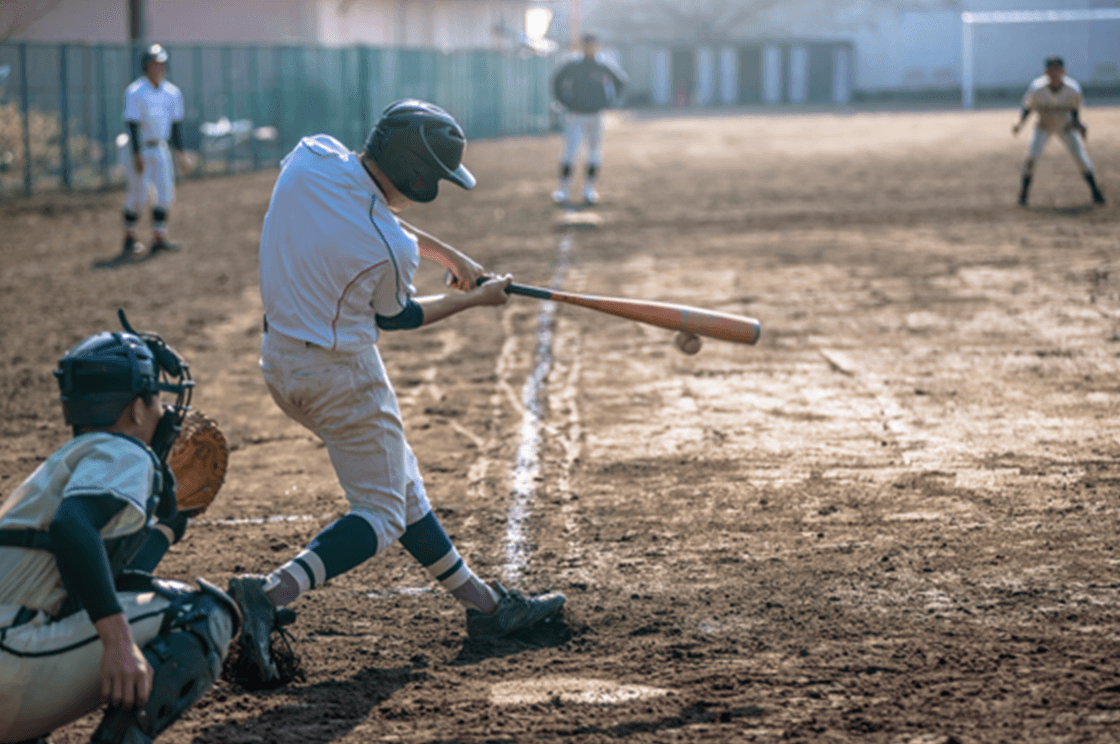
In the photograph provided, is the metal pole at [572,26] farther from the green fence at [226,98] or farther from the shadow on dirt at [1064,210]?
the shadow on dirt at [1064,210]

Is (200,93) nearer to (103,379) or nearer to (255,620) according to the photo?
(255,620)

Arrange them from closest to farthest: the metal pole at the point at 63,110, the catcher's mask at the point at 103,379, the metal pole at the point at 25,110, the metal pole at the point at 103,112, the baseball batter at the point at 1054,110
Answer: the catcher's mask at the point at 103,379, the baseball batter at the point at 1054,110, the metal pole at the point at 25,110, the metal pole at the point at 63,110, the metal pole at the point at 103,112

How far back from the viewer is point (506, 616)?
4605 mm

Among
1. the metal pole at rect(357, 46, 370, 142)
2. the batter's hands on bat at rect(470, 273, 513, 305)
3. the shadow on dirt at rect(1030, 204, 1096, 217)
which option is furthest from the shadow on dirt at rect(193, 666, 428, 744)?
the metal pole at rect(357, 46, 370, 142)

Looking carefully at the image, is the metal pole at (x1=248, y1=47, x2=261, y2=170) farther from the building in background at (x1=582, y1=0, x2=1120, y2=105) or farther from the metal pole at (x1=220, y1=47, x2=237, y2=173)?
the building in background at (x1=582, y1=0, x2=1120, y2=105)

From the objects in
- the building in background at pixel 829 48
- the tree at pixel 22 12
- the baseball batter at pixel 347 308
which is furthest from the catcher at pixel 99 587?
the building in background at pixel 829 48

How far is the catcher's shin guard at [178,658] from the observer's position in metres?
3.20

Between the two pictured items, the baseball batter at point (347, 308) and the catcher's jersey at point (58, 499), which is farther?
the baseball batter at point (347, 308)

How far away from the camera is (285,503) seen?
6406 millimetres

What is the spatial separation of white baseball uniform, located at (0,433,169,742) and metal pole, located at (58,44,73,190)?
2093 centimetres

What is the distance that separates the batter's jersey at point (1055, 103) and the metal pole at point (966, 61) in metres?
26.6

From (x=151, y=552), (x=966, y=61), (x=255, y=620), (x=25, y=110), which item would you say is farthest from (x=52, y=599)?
(x=966, y=61)

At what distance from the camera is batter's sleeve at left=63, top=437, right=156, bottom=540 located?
315 centimetres

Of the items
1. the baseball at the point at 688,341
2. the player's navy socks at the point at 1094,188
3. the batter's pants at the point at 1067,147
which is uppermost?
the batter's pants at the point at 1067,147
